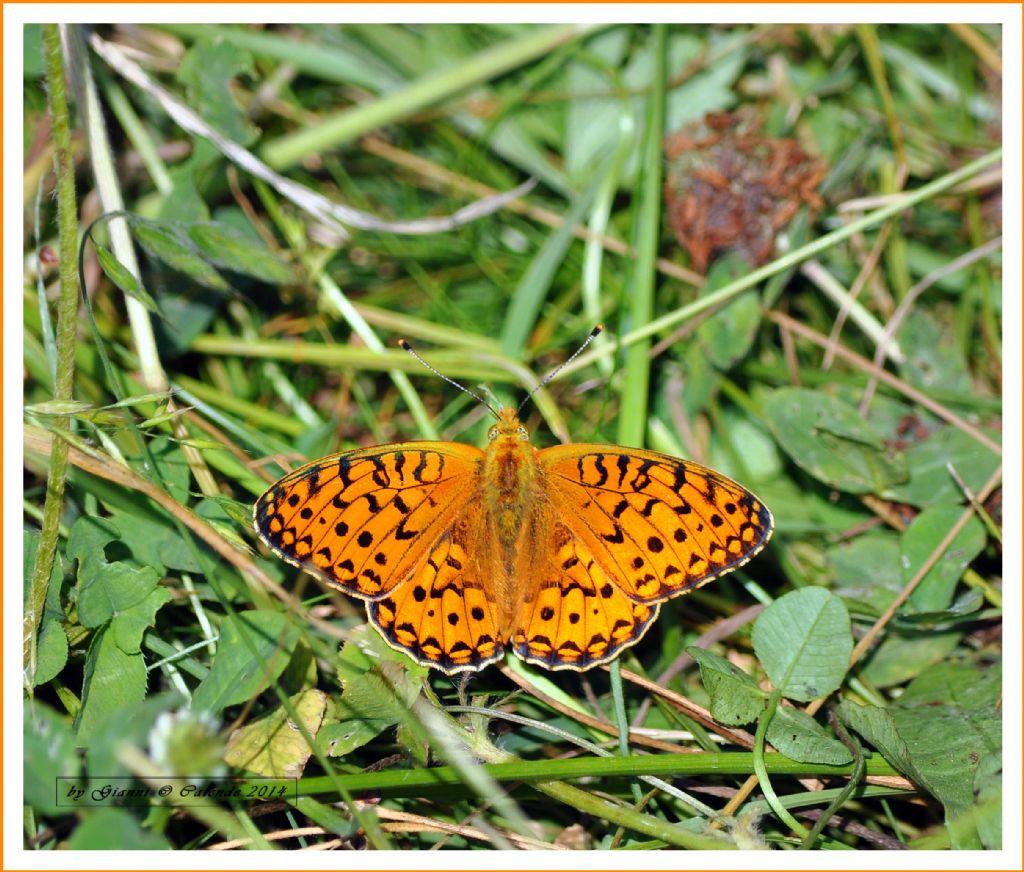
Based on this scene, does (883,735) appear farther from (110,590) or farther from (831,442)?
(110,590)

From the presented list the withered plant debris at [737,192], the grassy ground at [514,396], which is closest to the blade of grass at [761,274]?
the grassy ground at [514,396]

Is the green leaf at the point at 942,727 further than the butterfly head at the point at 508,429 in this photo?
No

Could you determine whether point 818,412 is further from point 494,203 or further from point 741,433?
point 494,203

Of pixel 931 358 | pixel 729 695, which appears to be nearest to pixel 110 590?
pixel 729 695

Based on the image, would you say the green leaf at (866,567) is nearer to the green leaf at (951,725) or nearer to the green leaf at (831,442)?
the green leaf at (831,442)

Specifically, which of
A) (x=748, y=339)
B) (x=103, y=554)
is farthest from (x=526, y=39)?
(x=103, y=554)

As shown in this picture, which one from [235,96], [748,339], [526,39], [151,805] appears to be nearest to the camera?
[151,805]
